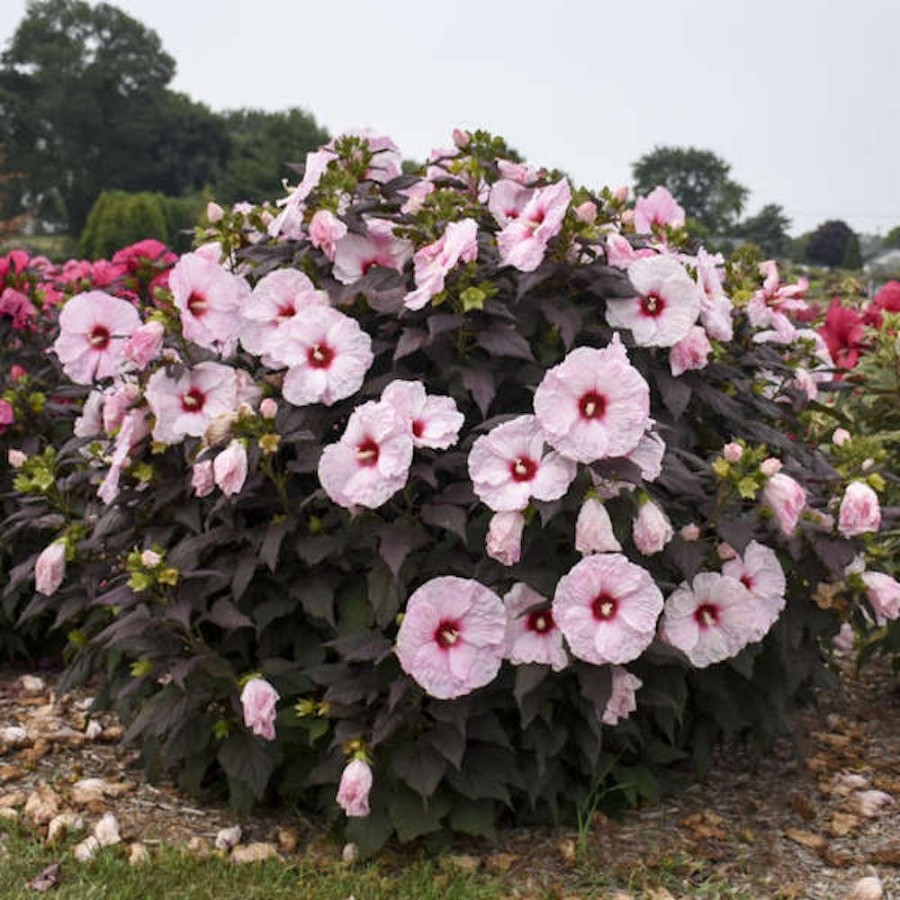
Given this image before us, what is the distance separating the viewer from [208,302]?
3010 millimetres

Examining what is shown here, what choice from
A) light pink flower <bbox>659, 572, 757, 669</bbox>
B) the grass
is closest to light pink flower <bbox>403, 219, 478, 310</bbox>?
light pink flower <bbox>659, 572, 757, 669</bbox>

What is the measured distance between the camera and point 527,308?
2.89 metres

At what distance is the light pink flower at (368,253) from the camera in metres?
3.00

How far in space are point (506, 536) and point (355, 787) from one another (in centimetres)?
59

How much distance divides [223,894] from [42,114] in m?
49.2

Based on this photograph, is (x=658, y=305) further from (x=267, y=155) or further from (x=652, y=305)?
(x=267, y=155)

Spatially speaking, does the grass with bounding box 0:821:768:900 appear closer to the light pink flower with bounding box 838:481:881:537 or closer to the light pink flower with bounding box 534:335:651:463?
the light pink flower with bounding box 838:481:881:537

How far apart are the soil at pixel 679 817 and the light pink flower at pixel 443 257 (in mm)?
1232

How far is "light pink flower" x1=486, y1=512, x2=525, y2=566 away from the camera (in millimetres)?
2580

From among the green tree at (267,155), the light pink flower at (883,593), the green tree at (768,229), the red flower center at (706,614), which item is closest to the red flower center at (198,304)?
the red flower center at (706,614)

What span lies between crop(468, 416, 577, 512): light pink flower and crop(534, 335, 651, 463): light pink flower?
43mm

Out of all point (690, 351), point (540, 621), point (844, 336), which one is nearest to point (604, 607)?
point (540, 621)

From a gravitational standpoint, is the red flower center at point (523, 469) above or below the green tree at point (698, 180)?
below

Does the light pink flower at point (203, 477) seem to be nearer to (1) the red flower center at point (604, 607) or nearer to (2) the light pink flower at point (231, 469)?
(2) the light pink flower at point (231, 469)
